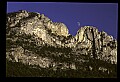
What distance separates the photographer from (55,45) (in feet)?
11.6

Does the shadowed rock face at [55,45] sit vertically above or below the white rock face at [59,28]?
below

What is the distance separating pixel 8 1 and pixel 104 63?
4.40 feet

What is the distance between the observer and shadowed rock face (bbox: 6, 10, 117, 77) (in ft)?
11.4

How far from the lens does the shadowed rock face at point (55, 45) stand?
347 cm

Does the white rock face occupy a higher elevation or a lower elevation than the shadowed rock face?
higher

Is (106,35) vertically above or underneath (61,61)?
above

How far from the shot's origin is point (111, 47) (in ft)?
11.3

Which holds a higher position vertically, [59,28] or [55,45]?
[59,28]

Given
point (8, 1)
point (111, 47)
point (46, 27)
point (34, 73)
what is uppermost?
point (8, 1)
